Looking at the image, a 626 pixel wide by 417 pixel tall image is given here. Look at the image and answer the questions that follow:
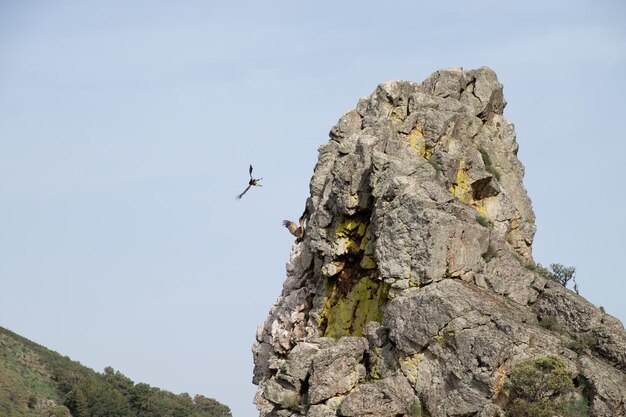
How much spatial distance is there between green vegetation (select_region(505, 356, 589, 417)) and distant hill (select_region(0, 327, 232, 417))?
68343mm

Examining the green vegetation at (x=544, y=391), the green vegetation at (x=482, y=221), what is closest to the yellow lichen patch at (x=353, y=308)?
the green vegetation at (x=482, y=221)

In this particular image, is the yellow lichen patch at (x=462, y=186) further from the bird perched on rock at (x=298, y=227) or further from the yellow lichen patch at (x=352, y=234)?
the bird perched on rock at (x=298, y=227)

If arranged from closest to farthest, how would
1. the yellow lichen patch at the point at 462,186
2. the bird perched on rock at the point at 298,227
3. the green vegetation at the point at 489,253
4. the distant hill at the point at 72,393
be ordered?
the green vegetation at the point at 489,253
the yellow lichen patch at the point at 462,186
the bird perched on rock at the point at 298,227
the distant hill at the point at 72,393

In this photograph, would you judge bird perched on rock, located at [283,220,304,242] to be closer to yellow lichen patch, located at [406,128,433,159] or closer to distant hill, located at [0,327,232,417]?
yellow lichen patch, located at [406,128,433,159]

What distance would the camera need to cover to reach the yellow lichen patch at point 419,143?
56094 millimetres

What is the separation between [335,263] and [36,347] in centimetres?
8884

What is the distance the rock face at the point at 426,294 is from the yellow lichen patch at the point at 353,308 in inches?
2.4

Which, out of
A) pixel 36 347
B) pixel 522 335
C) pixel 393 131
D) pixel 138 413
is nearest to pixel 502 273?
pixel 522 335

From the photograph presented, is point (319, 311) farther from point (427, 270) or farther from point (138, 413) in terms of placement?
point (138, 413)

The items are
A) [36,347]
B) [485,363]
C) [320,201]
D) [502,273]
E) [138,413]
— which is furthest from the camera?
[36,347]

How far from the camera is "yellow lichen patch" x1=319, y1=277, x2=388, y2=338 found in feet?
176

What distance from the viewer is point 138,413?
121 m

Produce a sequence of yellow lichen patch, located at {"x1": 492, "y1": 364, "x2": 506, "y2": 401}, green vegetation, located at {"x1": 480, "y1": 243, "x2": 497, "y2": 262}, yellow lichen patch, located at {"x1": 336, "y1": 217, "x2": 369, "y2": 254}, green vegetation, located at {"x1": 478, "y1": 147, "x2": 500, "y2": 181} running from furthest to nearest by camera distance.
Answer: green vegetation, located at {"x1": 478, "y1": 147, "x2": 500, "y2": 181} < yellow lichen patch, located at {"x1": 336, "y1": 217, "x2": 369, "y2": 254} < green vegetation, located at {"x1": 480, "y1": 243, "x2": 497, "y2": 262} < yellow lichen patch, located at {"x1": 492, "y1": 364, "x2": 506, "y2": 401}

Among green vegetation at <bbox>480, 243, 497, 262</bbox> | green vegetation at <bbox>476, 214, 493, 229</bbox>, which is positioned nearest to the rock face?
green vegetation at <bbox>480, 243, 497, 262</bbox>
